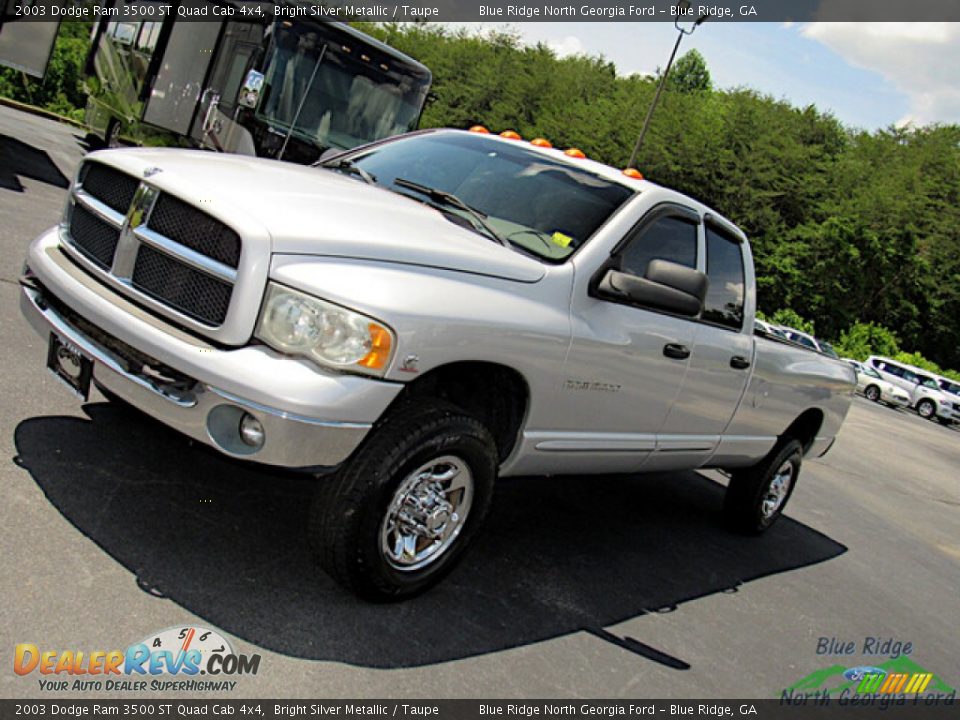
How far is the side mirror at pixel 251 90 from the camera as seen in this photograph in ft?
36.0

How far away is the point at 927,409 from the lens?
29594 mm

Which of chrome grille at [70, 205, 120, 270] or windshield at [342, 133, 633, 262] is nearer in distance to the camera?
chrome grille at [70, 205, 120, 270]

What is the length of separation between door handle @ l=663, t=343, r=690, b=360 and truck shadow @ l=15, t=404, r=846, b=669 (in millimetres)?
Result: 1224

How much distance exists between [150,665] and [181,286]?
4.28 feet

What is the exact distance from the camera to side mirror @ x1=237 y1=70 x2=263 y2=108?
36.0ft

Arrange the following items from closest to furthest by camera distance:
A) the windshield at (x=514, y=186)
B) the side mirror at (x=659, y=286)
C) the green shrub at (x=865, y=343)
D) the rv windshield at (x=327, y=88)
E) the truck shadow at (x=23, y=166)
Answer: the side mirror at (x=659, y=286) → the windshield at (x=514, y=186) → the truck shadow at (x=23, y=166) → the rv windshield at (x=327, y=88) → the green shrub at (x=865, y=343)

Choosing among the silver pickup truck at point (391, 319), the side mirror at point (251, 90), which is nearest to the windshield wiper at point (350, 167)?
the silver pickup truck at point (391, 319)

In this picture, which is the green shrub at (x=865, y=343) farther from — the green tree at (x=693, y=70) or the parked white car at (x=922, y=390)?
the green tree at (x=693, y=70)

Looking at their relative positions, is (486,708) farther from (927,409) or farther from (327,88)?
(927,409)

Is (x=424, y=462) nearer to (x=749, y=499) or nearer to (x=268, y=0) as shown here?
(x=749, y=499)

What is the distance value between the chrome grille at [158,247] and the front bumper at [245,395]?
4.6 inches

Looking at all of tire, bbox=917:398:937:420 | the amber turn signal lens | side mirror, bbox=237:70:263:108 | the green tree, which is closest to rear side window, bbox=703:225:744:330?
the amber turn signal lens

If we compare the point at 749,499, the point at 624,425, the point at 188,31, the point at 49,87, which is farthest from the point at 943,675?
the point at 49,87

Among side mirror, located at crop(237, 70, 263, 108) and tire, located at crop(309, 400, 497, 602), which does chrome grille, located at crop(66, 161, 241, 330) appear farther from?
side mirror, located at crop(237, 70, 263, 108)
